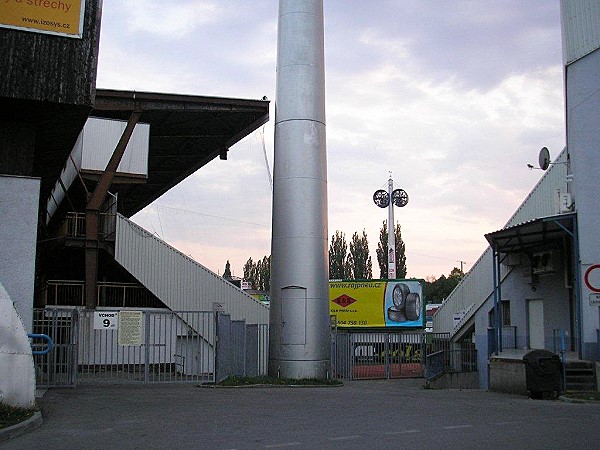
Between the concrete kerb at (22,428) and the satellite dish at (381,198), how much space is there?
162 ft

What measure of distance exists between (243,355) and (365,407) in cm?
987

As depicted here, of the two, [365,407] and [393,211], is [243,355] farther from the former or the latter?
[393,211]

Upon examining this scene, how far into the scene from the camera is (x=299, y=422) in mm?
12742

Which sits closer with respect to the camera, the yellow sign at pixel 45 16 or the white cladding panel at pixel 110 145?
the yellow sign at pixel 45 16

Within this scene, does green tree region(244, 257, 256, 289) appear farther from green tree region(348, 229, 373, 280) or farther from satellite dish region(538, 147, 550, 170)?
satellite dish region(538, 147, 550, 170)

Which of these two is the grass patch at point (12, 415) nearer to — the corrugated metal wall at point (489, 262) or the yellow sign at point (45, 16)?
the yellow sign at point (45, 16)

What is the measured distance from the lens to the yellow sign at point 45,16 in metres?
18.0

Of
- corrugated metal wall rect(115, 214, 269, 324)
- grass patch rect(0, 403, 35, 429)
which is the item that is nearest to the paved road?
grass patch rect(0, 403, 35, 429)

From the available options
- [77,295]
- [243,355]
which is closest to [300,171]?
[243,355]

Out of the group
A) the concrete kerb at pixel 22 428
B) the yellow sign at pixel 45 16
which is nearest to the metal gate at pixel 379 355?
the yellow sign at pixel 45 16

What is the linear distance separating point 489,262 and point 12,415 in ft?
93.9

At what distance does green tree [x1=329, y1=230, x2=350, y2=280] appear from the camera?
91.4 metres

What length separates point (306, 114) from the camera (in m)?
23.8

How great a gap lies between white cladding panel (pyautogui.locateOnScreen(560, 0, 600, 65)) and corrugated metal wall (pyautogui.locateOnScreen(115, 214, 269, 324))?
66.0ft
